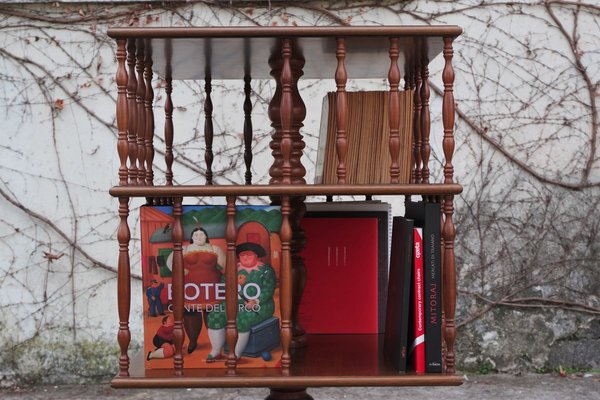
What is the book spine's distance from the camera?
5.86 ft

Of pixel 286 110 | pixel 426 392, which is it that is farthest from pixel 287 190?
pixel 426 392

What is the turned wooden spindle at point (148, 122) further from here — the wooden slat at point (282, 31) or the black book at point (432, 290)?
the black book at point (432, 290)

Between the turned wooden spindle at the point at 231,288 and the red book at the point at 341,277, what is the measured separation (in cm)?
48

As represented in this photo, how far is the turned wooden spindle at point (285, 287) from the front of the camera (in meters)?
1.76

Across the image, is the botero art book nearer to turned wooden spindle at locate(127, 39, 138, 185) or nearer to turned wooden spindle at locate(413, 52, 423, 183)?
turned wooden spindle at locate(127, 39, 138, 185)

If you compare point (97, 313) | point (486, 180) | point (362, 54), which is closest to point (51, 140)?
point (97, 313)

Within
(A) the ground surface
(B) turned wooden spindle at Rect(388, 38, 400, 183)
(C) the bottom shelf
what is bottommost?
(A) the ground surface

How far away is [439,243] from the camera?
1788 mm

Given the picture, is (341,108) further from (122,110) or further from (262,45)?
(122,110)

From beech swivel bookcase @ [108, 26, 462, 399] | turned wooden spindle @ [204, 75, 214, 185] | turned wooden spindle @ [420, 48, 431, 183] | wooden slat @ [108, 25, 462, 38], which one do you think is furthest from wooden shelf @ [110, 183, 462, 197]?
turned wooden spindle @ [204, 75, 214, 185]

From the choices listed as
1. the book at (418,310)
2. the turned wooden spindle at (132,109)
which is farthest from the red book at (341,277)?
the turned wooden spindle at (132,109)

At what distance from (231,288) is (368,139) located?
21.8 inches

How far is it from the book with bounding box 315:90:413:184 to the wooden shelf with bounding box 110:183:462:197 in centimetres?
19

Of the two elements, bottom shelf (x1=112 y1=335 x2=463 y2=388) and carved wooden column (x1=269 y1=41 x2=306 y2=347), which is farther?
carved wooden column (x1=269 y1=41 x2=306 y2=347)
